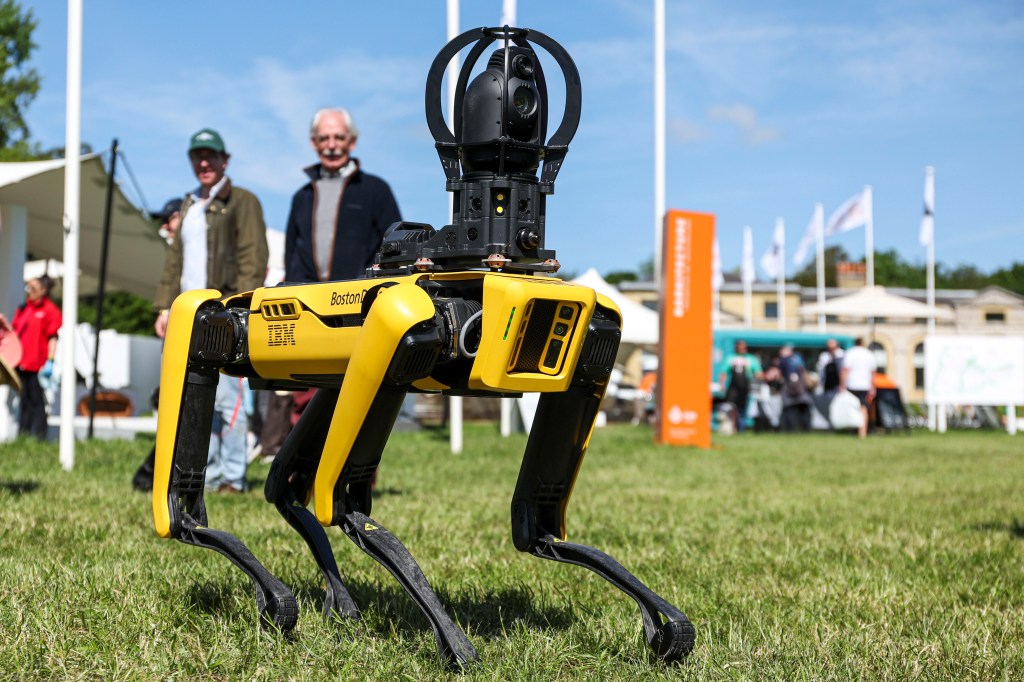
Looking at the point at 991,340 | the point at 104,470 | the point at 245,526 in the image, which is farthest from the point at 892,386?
the point at 245,526

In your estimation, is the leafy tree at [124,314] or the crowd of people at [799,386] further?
the leafy tree at [124,314]

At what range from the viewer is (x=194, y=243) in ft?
21.3

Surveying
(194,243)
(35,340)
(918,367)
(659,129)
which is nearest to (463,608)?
(194,243)

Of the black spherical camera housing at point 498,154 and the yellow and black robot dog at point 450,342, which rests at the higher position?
the black spherical camera housing at point 498,154

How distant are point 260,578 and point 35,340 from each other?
9645mm

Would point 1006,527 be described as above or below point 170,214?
below

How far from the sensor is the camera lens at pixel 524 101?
2594 mm

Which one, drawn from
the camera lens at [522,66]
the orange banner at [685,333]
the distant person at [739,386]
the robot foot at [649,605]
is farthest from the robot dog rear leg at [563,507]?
the distant person at [739,386]

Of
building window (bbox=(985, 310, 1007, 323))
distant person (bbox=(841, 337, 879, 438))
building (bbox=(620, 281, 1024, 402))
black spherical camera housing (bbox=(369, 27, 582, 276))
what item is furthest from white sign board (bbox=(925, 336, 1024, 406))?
building window (bbox=(985, 310, 1007, 323))

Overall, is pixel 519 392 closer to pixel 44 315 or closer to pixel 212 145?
pixel 212 145

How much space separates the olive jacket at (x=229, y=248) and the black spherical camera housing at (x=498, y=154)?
12.9 feet

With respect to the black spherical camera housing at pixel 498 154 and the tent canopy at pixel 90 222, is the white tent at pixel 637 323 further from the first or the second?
the black spherical camera housing at pixel 498 154

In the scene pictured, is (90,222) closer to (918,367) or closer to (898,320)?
(898,320)

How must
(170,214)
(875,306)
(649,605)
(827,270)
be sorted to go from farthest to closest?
(827,270) → (875,306) → (170,214) → (649,605)
